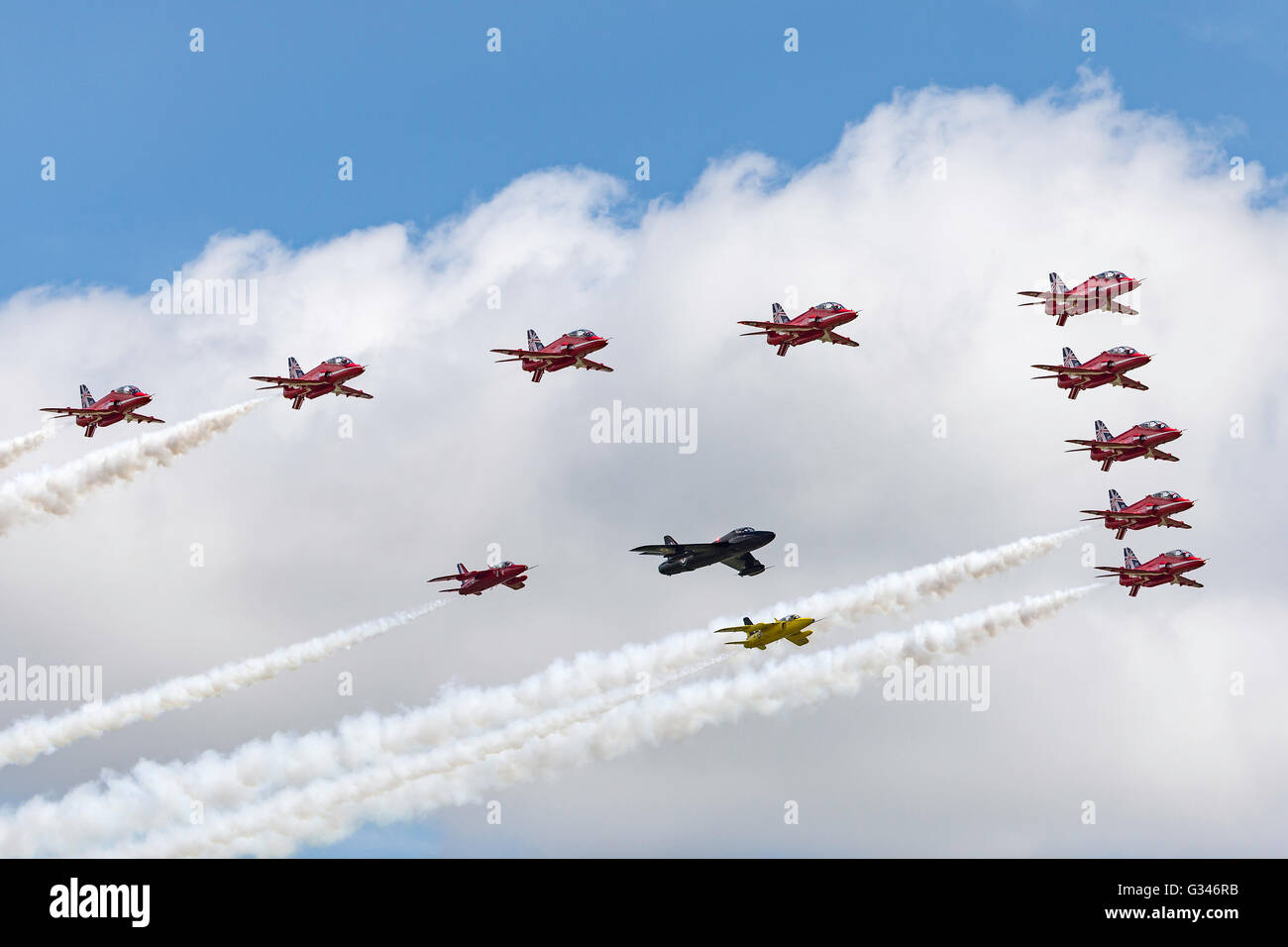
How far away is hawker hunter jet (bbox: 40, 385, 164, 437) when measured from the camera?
15325 centimetres

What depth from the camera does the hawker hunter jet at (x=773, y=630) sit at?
145m

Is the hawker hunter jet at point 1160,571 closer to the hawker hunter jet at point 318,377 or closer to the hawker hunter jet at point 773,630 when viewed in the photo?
the hawker hunter jet at point 773,630

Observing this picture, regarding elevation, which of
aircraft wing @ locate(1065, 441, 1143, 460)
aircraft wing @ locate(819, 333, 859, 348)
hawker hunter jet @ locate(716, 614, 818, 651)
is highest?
aircraft wing @ locate(819, 333, 859, 348)

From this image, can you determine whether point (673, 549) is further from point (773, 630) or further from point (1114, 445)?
point (1114, 445)

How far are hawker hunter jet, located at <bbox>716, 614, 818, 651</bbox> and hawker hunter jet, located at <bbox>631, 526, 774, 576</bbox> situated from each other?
16.6ft

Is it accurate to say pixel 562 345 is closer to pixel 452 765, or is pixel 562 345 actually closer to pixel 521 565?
pixel 521 565

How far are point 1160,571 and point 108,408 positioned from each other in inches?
3145

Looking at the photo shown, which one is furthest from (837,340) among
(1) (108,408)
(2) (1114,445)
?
(1) (108,408)

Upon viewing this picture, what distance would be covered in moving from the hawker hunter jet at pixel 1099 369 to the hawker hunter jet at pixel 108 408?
66.4 metres

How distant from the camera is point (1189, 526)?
516 ft

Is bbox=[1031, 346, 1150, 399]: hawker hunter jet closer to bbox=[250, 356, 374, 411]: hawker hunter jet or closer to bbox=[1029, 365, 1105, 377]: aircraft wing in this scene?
bbox=[1029, 365, 1105, 377]: aircraft wing

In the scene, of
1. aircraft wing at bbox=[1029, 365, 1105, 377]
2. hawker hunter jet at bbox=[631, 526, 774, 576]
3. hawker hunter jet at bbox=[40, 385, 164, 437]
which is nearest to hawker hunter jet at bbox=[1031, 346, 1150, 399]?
aircraft wing at bbox=[1029, 365, 1105, 377]

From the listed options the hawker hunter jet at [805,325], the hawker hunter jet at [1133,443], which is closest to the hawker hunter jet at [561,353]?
the hawker hunter jet at [805,325]
